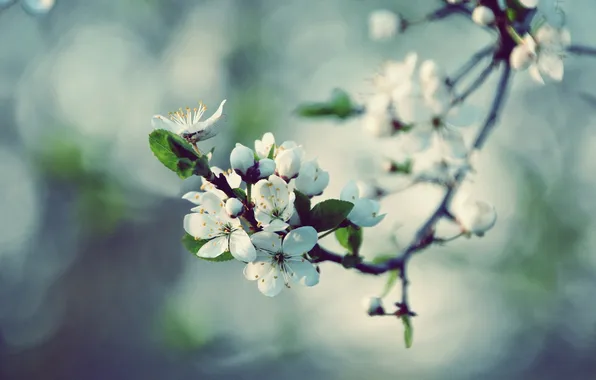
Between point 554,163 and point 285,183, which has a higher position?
point 554,163

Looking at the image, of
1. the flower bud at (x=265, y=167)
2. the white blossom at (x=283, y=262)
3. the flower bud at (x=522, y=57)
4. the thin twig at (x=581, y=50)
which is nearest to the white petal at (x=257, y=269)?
the white blossom at (x=283, y=262)

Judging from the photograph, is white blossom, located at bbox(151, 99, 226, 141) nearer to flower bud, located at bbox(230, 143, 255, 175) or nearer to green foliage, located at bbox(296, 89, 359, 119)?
flower bud, located at bbox(230, 143, 255, 175)

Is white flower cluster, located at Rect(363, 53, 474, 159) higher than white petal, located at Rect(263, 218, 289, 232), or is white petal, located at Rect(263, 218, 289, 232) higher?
white flower cluster, located at Rect(363, 53, 474, 159)

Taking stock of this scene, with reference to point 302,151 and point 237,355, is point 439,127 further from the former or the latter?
point 237,355

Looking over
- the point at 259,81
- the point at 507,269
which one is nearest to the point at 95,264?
the point at 259,81

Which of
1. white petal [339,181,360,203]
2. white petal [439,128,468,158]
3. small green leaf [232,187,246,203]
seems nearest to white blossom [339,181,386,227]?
white petal [339,181,360,203]
